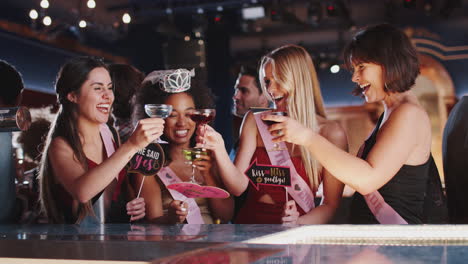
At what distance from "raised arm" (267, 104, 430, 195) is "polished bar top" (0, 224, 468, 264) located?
45 cm

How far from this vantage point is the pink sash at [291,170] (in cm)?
260

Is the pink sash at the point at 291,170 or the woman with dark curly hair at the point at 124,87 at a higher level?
the woman with dark curly hair at the point at 124,87

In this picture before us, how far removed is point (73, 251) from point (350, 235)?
77cm

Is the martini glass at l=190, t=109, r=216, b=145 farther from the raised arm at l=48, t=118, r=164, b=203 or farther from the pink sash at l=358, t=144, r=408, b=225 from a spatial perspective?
the pink sash at l=358, t=144, r=408, b=225

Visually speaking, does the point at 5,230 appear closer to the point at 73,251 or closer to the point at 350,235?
the point at 73,251

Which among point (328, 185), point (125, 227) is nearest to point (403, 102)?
point (328, 185)

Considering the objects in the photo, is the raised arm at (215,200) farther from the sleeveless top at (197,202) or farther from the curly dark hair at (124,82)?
the curly dark hair at (124,82)

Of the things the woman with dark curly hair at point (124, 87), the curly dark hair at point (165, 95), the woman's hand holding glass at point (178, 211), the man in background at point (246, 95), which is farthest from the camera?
the man in background at point (246, 95)

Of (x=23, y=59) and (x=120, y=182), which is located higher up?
(x=23, y=59)

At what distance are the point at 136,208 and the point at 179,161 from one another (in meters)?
0.32

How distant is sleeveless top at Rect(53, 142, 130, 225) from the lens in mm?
2709

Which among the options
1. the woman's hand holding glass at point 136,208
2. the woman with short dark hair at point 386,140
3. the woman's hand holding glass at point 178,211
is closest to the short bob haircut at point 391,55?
the woman with short dark hair at point 386,140

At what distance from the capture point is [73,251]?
1.51 meters

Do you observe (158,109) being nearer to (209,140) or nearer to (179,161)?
(209,140)
